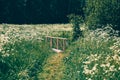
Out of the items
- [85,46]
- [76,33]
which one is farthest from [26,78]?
[76,33]

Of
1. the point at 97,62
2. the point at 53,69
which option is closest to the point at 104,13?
the point at 53,69

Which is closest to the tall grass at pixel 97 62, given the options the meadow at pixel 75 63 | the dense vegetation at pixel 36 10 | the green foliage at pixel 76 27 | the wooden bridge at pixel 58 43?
the meadow at pixel 75 63

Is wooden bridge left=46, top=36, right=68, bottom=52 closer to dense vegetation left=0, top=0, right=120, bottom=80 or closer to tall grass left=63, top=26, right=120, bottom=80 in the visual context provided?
dense vegetation left=0, top=0, right=120, bottom=80

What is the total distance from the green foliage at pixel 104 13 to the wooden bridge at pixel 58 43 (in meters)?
2.12

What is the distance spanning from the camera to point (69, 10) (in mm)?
62250

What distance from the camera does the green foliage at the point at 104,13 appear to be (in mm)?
21625

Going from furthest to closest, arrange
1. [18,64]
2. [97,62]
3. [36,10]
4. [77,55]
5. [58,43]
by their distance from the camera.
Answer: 1. [36,10]
2. [58,43]
3. [77,55]
4. [18,64]
5. [97,62]

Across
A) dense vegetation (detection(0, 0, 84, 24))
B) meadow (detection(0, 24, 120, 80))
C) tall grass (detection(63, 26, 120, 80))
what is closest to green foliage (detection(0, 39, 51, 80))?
meadow (detection(0, 24, 120, 80))

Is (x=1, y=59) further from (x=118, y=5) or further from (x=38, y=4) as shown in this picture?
(x=38, y=4)

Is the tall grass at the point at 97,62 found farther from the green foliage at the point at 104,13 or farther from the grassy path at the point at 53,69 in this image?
the green foliage at the point at 104,13

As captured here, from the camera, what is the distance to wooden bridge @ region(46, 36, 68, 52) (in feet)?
75.9

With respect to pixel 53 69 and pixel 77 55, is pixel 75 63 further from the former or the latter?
pixel 53 69

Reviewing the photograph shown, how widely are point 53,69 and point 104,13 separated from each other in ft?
24.9

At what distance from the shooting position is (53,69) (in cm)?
1574
